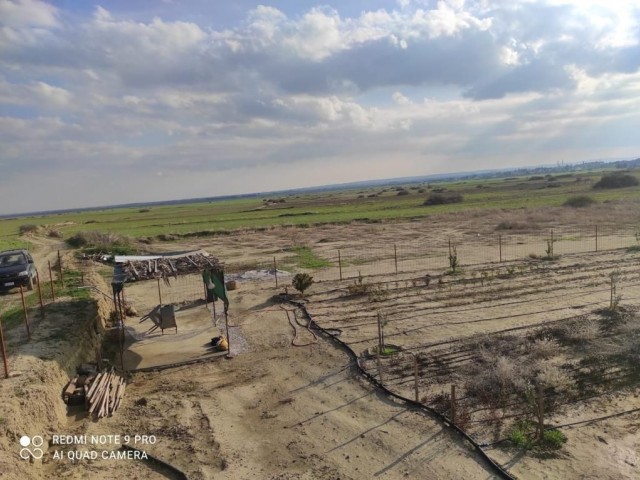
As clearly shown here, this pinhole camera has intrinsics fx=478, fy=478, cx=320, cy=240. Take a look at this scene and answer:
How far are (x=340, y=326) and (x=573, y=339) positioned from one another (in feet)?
20.8

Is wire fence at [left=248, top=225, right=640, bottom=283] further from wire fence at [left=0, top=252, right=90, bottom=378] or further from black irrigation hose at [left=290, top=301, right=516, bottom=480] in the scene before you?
black irrigation hose at [left=290, top=301, right=516, bottom=480]

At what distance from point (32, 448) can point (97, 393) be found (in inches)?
83.0

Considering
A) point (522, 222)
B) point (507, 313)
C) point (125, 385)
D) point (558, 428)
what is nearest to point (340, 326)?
point (507, 313)

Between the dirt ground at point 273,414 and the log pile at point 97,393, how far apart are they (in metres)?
0.26

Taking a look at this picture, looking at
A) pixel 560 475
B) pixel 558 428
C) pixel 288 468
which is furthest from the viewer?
pixel 558 428

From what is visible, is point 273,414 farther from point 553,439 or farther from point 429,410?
point 553,439

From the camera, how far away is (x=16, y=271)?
62.0 feet

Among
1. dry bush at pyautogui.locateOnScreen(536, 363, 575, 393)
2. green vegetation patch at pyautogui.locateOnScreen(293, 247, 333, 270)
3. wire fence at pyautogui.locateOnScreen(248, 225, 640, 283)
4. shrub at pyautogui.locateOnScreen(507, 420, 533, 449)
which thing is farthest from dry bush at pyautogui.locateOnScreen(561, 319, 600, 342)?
green vegetation patch at pyautogui.locateOnScreen(293, 247, 333, 270)

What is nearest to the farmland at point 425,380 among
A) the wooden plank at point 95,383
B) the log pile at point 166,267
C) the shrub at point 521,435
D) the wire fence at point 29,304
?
the shrub at point 521,435

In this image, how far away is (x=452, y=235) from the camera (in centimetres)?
3688

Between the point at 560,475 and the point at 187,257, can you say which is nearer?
the point at 560,475

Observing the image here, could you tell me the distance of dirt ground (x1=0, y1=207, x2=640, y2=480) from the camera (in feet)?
24.6

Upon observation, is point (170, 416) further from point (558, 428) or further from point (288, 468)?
point (558, 428)

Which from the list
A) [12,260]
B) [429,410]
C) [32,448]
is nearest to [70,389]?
[32,448]
